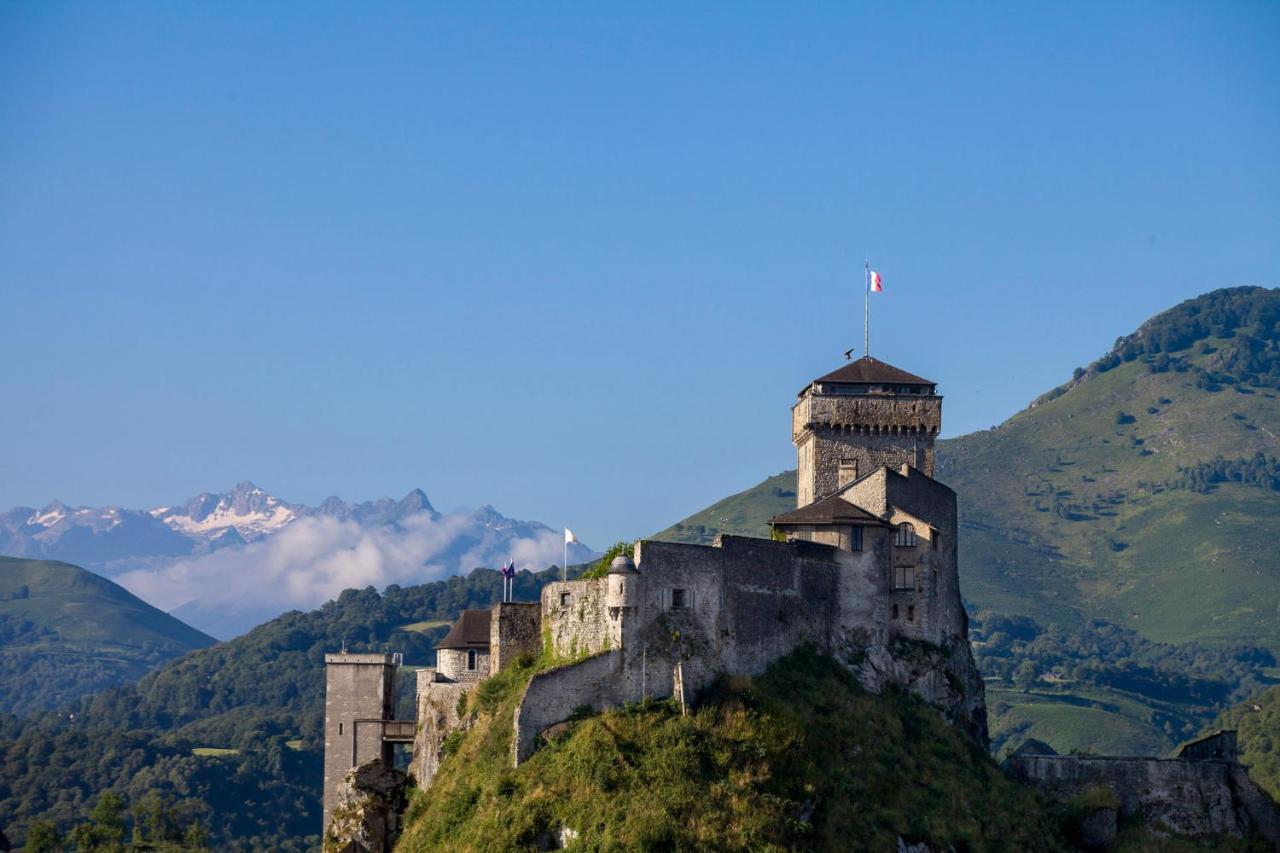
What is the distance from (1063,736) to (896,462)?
112406 mm

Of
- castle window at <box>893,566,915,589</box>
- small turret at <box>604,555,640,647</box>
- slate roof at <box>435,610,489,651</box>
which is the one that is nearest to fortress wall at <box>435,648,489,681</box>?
slate roof at <box>435,610,489,651</box>

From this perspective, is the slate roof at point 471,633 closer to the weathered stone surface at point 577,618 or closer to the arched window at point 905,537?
the weathered stone surface at point 577,618

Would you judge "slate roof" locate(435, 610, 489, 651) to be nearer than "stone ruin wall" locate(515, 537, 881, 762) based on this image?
No

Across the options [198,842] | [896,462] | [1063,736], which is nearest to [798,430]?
[896,462]

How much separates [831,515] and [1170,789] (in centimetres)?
1638

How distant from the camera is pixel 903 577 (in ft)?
240

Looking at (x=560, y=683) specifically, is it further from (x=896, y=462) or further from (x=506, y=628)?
(x=896, y=462)

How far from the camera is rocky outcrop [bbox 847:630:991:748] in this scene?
71.2 m

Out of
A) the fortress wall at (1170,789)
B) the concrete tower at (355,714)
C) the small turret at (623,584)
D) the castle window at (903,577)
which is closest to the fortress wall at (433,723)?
the concrete tower at (355,714)

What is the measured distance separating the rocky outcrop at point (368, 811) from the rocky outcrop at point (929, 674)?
58.6 ft

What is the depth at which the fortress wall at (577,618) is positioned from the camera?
64.7 meters

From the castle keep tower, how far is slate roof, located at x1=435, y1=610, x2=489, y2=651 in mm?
15285

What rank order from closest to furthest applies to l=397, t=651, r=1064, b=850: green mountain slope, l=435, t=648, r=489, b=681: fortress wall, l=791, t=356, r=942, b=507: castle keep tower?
l=397, t=651, r=1064, b=850: green mountain slope, l=435, t=648, r=489, b=681: fortress wall, l=791, t=356, r=942, b=507: castle keep tower

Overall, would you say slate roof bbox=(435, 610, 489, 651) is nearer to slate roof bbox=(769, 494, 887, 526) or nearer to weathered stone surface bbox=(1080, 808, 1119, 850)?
slate roof bbox=(769, 494, 887, 526)
